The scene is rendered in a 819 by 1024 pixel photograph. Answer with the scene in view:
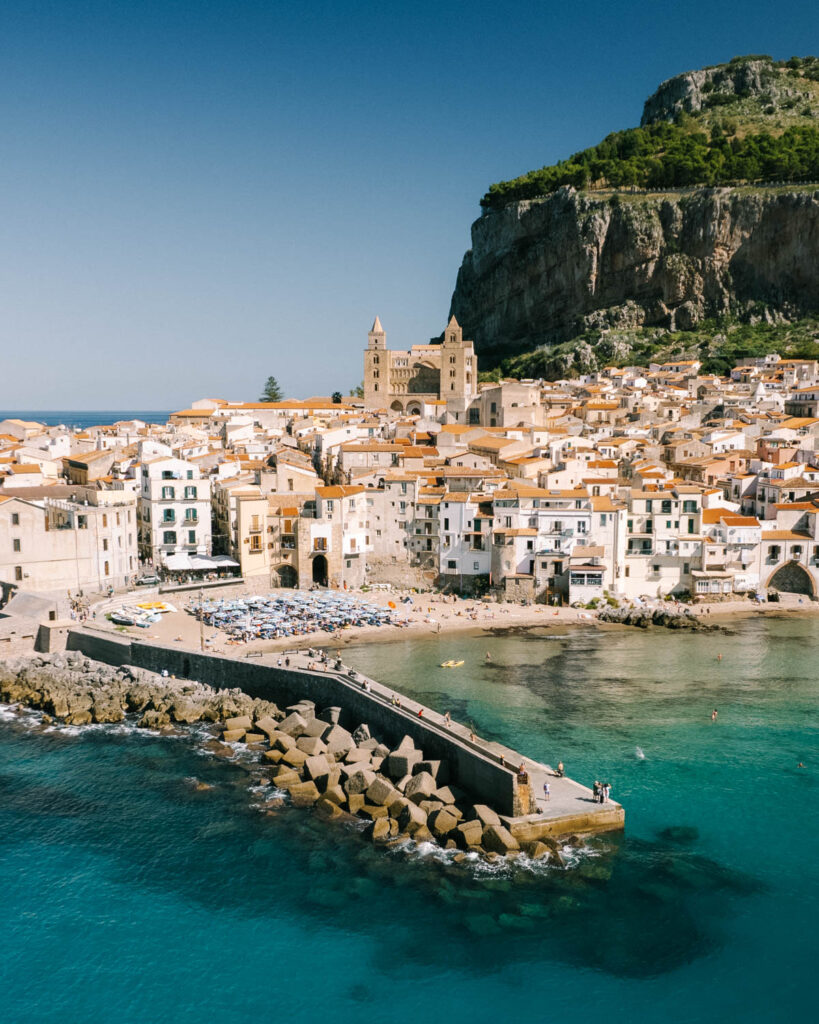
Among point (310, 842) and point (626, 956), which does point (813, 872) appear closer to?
point (626, 956)

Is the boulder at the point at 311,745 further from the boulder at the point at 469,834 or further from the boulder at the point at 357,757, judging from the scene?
the boulder at the point at 469,834

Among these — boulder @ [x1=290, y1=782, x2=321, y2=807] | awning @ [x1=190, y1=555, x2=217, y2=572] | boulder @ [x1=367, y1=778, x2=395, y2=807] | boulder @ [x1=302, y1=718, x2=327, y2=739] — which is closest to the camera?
boulder @ [x1=367, y1=778, x2=395, y2=807]

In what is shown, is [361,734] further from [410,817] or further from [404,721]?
[410,817]

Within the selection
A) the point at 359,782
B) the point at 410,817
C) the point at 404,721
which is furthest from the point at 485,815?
the point at 404,721

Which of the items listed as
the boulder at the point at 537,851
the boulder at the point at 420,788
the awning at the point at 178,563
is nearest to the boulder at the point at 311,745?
the boulder at the point at 420,788

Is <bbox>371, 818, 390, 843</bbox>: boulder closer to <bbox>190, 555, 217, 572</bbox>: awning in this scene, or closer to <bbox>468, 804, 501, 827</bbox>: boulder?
<bbox>468, 804, 501, 827</bbox>: boulder

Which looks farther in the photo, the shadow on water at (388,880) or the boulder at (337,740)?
the boulder at (337,740)

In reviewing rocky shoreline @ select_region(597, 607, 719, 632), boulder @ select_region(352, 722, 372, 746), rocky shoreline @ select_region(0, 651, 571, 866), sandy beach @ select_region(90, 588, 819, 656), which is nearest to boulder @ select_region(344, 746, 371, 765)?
rocky shoreline @ select_region(0, 651, 571, 866)
